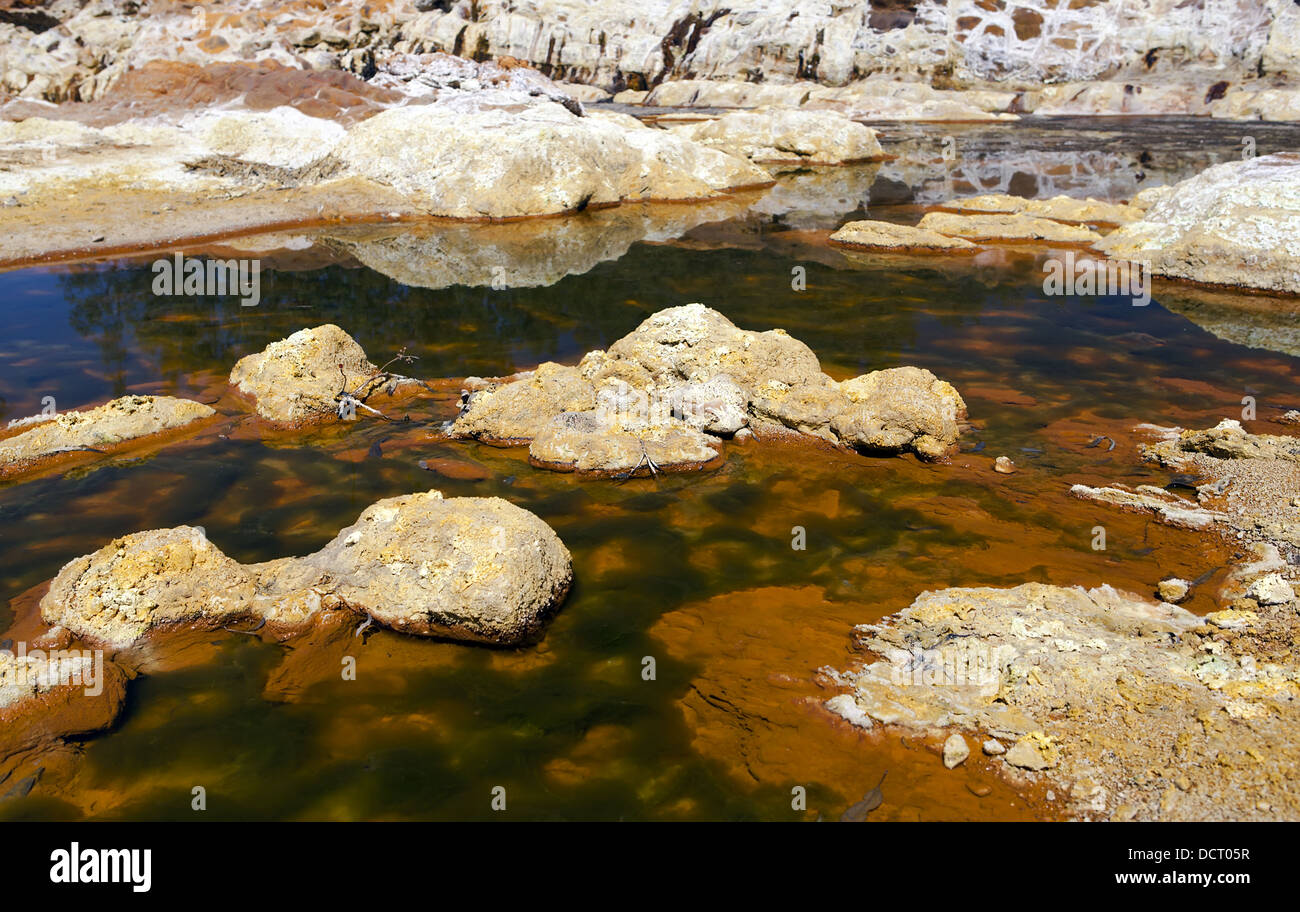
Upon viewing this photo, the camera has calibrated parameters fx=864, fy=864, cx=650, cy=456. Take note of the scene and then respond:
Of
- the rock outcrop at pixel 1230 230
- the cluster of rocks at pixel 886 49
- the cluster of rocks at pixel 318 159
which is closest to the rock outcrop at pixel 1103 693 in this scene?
the rock outcrop at pixel 1230 230

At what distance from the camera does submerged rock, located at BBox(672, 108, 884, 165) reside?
2995 centimetres

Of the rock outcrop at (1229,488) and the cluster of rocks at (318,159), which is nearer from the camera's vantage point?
the rock outcrop at (1229,488)

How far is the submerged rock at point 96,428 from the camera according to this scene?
855cm

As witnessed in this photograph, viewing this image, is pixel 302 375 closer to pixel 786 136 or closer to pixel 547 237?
pixel 547 237

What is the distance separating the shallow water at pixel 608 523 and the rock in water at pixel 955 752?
0.07 metres

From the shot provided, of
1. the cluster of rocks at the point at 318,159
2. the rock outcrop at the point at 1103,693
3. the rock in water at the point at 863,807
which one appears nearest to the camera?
the rock outcrop at the point at 1103,693

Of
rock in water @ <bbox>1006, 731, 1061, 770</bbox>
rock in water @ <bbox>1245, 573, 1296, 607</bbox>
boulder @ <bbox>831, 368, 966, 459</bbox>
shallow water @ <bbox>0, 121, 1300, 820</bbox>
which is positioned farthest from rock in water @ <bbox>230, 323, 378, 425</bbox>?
rock in water @ <bbox>1245, 573, 1296, 607</bbox>

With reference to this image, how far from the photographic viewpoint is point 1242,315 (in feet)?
45.3

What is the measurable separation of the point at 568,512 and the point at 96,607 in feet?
11.7

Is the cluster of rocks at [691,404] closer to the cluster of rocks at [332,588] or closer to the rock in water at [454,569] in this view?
the rock in water at [454,569]

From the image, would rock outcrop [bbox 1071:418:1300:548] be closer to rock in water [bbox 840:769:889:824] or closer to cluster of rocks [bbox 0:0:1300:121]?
rock in water [bbox 840:769:889:824]

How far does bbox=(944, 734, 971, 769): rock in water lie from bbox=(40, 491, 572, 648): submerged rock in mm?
2725

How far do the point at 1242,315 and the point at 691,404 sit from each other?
33.5 feet

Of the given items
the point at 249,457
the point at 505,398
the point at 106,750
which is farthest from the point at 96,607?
the point at 505,398
